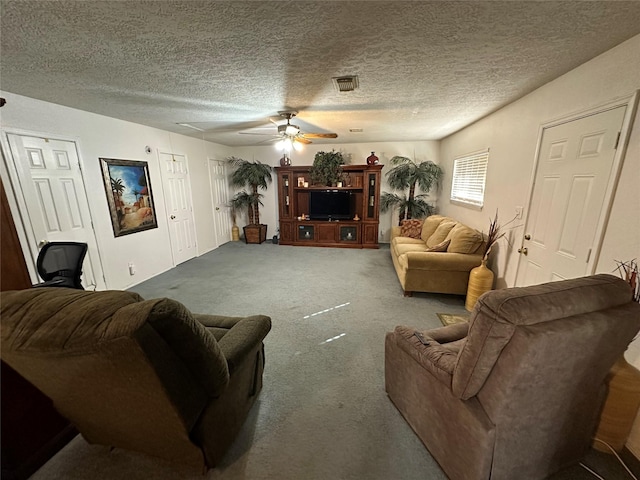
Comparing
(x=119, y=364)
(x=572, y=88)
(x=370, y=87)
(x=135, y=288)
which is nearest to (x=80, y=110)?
(x=135, y=288)

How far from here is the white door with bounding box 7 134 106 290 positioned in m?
2.58

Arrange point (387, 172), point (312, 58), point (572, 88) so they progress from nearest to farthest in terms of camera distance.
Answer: point (312, 58) < point (572, 88) < point (387, 172)

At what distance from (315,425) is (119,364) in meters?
1.26

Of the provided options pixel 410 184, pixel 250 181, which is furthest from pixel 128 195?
pixel 410 184

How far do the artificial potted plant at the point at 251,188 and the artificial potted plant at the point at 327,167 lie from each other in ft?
4.29

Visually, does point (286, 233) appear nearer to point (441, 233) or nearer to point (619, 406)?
point (441, 233)

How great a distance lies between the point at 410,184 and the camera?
5.39 metres

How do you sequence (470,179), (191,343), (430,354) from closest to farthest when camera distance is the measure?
(191,343) < (430,354) < (470,179)

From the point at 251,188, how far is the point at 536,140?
5.54 metres

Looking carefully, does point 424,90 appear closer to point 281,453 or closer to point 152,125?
point 281,453

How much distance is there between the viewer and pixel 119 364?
0.87 m

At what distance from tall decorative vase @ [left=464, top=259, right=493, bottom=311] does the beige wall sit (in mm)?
187

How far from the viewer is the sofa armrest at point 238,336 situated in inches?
53.2

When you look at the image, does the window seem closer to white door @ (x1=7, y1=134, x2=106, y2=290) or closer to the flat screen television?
the flat screen television
